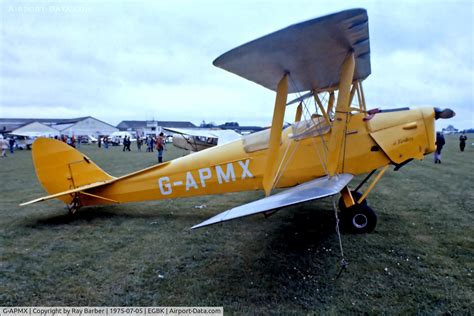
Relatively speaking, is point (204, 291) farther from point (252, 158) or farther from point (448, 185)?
point (448, 185)

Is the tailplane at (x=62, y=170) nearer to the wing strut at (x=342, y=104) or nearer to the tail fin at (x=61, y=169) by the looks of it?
the tail fin at (x=61, y=169)

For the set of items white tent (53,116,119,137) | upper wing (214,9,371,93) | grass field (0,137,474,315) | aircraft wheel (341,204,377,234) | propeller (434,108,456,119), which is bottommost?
grass field (0,137,474,315)

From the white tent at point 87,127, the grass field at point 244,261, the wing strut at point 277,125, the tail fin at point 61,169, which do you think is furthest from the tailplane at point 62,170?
the white tent at point 87,127

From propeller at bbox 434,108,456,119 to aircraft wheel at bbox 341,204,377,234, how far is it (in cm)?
176

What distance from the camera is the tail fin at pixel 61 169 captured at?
504cm

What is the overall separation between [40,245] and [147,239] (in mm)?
1401

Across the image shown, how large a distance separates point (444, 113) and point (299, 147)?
2.16 meters

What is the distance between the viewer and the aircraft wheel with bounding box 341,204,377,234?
415cm

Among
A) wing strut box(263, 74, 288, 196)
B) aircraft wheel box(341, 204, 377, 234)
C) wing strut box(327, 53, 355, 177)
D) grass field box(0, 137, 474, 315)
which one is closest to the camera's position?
grass field box(0, 137, 474, 315)

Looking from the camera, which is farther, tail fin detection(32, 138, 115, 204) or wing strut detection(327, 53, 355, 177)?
tail fin detection(32, 138, 115, 204)

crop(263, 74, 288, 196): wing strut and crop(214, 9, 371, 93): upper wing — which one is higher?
crop(214, 9, 371, 93): upper wing

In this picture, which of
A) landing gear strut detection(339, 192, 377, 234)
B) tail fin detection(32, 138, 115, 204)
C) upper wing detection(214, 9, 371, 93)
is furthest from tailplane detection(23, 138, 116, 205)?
landing gear strut detection(339, 192, 377, 234)

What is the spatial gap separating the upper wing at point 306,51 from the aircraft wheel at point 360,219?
2061 mm

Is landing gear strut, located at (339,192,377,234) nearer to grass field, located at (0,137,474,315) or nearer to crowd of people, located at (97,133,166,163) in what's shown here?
grass field, located at (0,137,474,315)
